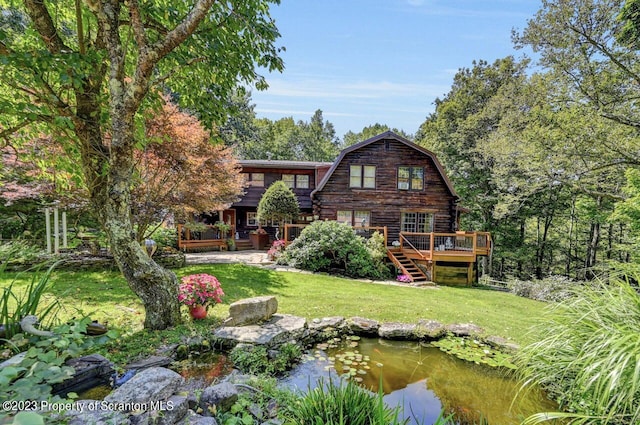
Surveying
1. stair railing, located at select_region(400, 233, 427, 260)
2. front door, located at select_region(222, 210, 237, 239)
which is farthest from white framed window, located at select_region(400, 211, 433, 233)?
front door, located at select_region(222, 210, 237, 239)

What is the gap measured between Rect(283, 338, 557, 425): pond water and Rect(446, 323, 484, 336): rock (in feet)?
2.28

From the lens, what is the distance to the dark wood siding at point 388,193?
597 inches

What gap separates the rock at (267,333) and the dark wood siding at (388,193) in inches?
405

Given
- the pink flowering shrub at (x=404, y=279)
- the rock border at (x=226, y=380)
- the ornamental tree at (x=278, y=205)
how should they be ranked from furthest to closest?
the ornamental tree at (x=278, y=205), the pink flowering shrub at (x=404, y=279), the rock border at (x=226, y=380)

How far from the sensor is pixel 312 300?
704 cm

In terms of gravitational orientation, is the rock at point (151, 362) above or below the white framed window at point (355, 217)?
below

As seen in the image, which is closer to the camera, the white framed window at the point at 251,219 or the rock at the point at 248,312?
the rock at the point at 248,312

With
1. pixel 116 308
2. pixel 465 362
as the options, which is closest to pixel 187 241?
pixel 116 308

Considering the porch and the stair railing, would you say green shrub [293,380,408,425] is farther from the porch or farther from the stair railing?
the stair railing

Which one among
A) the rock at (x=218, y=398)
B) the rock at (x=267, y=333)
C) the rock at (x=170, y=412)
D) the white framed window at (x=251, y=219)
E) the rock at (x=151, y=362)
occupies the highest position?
the white framed window at (x=251, y=219)

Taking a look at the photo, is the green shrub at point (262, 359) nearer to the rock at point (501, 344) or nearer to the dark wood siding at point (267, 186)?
the rock at point (501, 344)

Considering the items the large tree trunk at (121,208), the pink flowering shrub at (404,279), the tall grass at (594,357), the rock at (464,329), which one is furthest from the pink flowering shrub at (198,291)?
the pink flowering shrub at (404,279)

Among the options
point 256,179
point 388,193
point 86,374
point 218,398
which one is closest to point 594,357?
point 218,398

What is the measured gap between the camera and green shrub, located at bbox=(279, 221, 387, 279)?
11.5 meters
